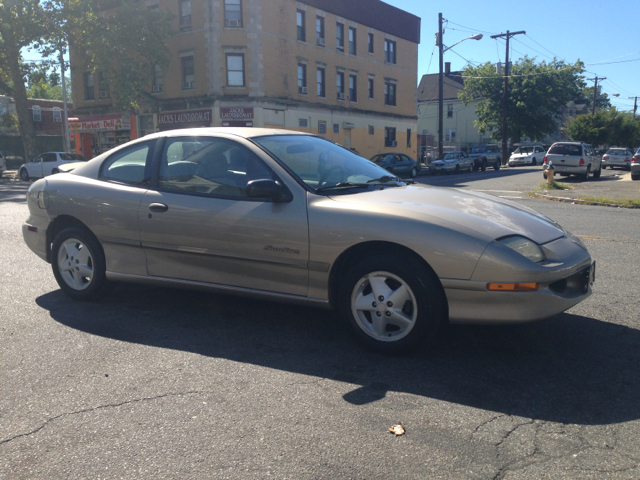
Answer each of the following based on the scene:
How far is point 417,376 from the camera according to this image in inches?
137

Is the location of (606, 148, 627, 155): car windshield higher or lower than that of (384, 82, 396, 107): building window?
lower

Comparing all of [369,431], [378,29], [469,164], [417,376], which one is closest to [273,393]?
[369,431]

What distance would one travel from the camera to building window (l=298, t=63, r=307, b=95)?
32250 millimetres

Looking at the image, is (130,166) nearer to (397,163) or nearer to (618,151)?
(397,163)

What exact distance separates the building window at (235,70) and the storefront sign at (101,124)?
7.87 m

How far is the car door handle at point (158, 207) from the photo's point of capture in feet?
14.9

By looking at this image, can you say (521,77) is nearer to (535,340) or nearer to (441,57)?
(441,57)

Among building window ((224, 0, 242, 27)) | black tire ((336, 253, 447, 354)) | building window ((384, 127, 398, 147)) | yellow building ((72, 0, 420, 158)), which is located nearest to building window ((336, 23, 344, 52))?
yellow building ((72, 0, 420, 158))

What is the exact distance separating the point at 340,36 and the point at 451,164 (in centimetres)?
1079

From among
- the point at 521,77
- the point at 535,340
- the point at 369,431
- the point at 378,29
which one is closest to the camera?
the point at 369,431

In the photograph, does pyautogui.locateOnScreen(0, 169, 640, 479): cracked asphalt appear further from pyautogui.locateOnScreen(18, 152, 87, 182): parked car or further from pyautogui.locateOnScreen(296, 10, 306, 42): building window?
pyautogui.locateOnScreen(296, 10, 306, 42): building window

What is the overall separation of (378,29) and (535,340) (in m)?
37.6

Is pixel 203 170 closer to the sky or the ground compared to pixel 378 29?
closer to the ground

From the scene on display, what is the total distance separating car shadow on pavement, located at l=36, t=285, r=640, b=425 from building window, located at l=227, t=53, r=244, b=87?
25.5 m
